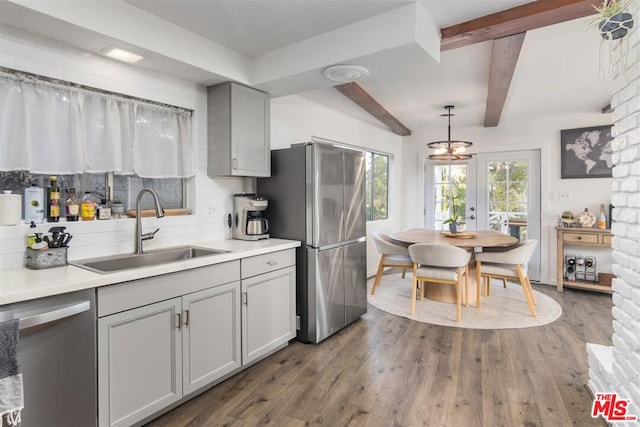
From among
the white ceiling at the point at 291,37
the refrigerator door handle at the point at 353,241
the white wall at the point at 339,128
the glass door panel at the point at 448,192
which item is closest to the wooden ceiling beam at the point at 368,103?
the white wall at the point at 339,128

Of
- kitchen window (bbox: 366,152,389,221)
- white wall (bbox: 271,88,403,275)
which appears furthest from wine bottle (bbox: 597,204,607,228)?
kitchen window (bbox: 366,152,389,221)

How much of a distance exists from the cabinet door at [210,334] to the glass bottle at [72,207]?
0.85 meters

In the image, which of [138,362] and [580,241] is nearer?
[138,362]

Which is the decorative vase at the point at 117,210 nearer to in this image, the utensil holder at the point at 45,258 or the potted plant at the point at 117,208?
the potted plant at the point at 117,208

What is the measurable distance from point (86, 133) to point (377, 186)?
14.0 feet

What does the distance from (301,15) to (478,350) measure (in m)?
2.84

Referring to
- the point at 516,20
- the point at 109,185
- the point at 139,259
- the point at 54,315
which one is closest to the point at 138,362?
the point at 54,315

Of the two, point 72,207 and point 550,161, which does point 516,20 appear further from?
point 550,161

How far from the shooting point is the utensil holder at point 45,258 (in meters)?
1.86

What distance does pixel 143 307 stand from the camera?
186cm

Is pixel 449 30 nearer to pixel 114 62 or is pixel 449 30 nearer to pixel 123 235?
pixel 114 62

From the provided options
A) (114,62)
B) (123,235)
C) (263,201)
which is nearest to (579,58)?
(263,201)

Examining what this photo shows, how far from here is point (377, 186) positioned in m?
5.74

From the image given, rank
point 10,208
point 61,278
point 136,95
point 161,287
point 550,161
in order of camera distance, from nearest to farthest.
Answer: point 61,278
point 10,208
point 161,287
point 136,95
point 550,161
